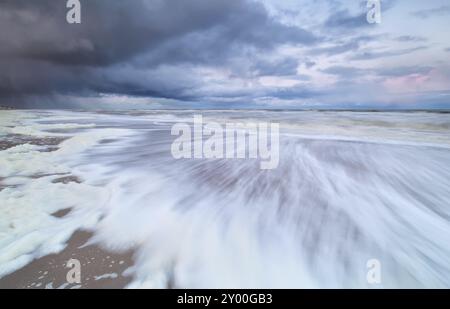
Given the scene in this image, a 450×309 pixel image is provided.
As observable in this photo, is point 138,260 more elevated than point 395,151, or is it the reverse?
point 395,151

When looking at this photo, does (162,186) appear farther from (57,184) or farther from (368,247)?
(368,247)

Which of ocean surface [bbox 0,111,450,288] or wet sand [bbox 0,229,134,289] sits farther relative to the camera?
ocean surface [bbox 0,111,450,288]

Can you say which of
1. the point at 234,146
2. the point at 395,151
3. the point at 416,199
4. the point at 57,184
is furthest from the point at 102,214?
the point at 395,151

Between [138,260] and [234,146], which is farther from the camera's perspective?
[234,146]

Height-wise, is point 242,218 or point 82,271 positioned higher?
point 242,218

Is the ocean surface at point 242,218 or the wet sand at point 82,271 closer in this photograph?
the wet sand at point 82,271
